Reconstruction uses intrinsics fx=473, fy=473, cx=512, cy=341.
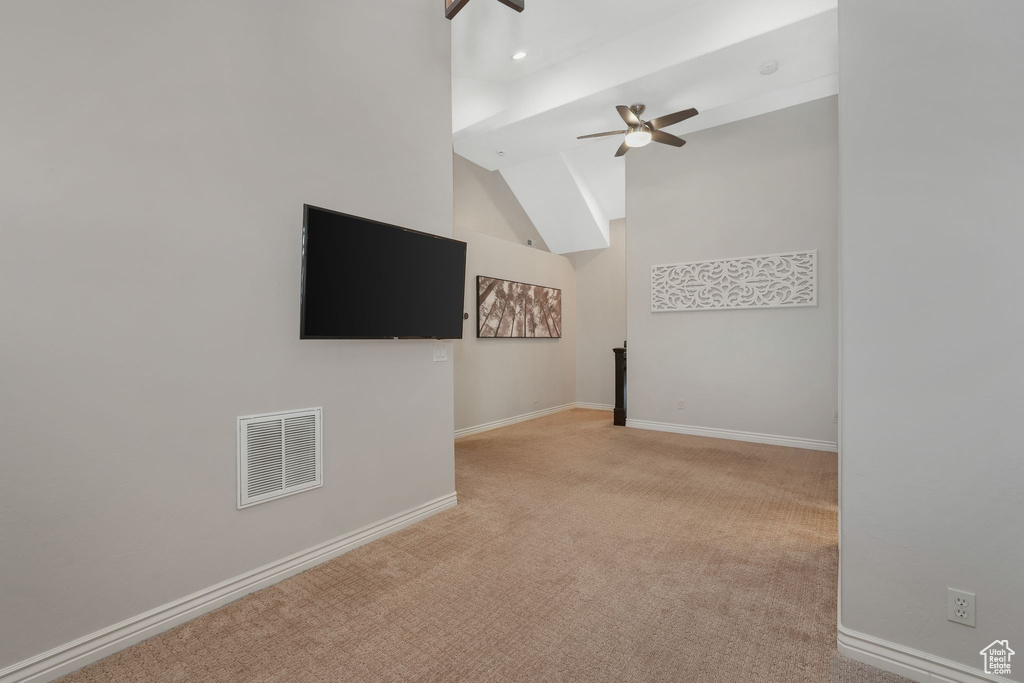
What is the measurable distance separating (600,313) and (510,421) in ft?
8.39

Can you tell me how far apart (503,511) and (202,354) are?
6.78 feet

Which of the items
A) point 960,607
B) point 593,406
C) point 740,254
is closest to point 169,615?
point 960,607

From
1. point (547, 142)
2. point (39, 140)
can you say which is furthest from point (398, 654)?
point (547, 142)

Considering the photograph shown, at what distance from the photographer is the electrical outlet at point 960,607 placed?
60.9 inches

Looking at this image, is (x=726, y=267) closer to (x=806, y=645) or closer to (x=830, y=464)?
(x=830, y=464)

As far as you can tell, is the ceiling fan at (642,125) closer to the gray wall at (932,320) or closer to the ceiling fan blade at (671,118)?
the ceiling fan blade at (671,118)

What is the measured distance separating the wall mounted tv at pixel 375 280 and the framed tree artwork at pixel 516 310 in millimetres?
2828

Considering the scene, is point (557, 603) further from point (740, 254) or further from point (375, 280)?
point (740, 254)

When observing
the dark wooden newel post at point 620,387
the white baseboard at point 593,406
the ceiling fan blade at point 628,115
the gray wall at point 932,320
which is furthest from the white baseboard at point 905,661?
the white baseboard at point 593,406

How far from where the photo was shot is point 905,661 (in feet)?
5.42

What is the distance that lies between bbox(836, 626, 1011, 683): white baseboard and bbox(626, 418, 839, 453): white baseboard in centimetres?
Answer: 374

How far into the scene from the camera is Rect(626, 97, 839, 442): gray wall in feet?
16.4

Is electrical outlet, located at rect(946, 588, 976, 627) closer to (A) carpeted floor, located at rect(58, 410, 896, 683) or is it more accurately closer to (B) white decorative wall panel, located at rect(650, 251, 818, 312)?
(A) carpeted floor, located at rect(58, 410, 896, 683)

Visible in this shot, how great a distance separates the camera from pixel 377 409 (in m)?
2.81
